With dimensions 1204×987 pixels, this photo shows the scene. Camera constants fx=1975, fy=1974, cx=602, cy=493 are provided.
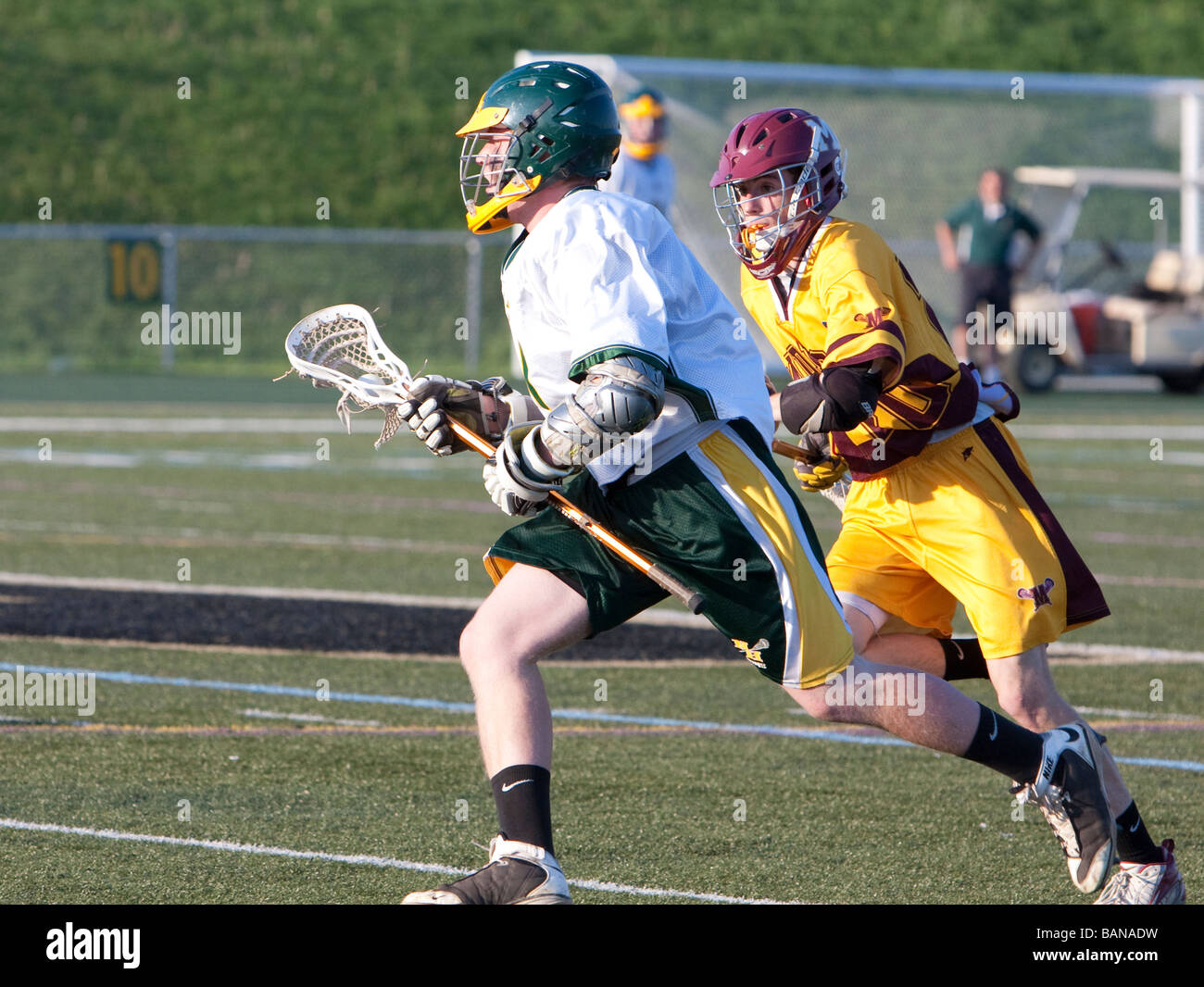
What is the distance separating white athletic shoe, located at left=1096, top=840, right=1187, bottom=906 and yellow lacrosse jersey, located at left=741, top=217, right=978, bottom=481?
3.72 ft

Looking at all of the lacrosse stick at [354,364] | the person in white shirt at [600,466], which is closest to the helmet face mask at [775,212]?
the person in white shirt at [600,466]

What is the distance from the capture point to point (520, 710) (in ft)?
13.7

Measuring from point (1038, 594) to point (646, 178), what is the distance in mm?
9147

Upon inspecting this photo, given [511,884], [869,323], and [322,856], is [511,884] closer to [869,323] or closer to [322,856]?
[322,856]

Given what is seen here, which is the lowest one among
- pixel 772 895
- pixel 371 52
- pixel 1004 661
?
pixel 772 895

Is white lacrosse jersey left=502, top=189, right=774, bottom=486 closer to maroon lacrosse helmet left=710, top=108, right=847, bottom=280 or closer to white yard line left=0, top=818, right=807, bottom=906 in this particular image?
maroon lacrosse helmet left=710, top=108, right=847, bottom=280

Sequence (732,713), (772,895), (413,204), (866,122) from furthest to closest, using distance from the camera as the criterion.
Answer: (413,204) < (866,122) < (732,713) < (772,895)

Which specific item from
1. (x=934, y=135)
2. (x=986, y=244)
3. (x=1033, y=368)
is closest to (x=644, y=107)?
(x=986, y=244)

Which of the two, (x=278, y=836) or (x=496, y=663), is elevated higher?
(x=496, y=663)

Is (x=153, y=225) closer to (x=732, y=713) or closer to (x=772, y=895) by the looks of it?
(x=732, y=713)

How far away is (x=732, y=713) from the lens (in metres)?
6.80

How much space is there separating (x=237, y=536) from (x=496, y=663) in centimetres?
697

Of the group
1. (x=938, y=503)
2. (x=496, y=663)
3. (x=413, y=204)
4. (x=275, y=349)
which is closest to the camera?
(x=496, y=663)
